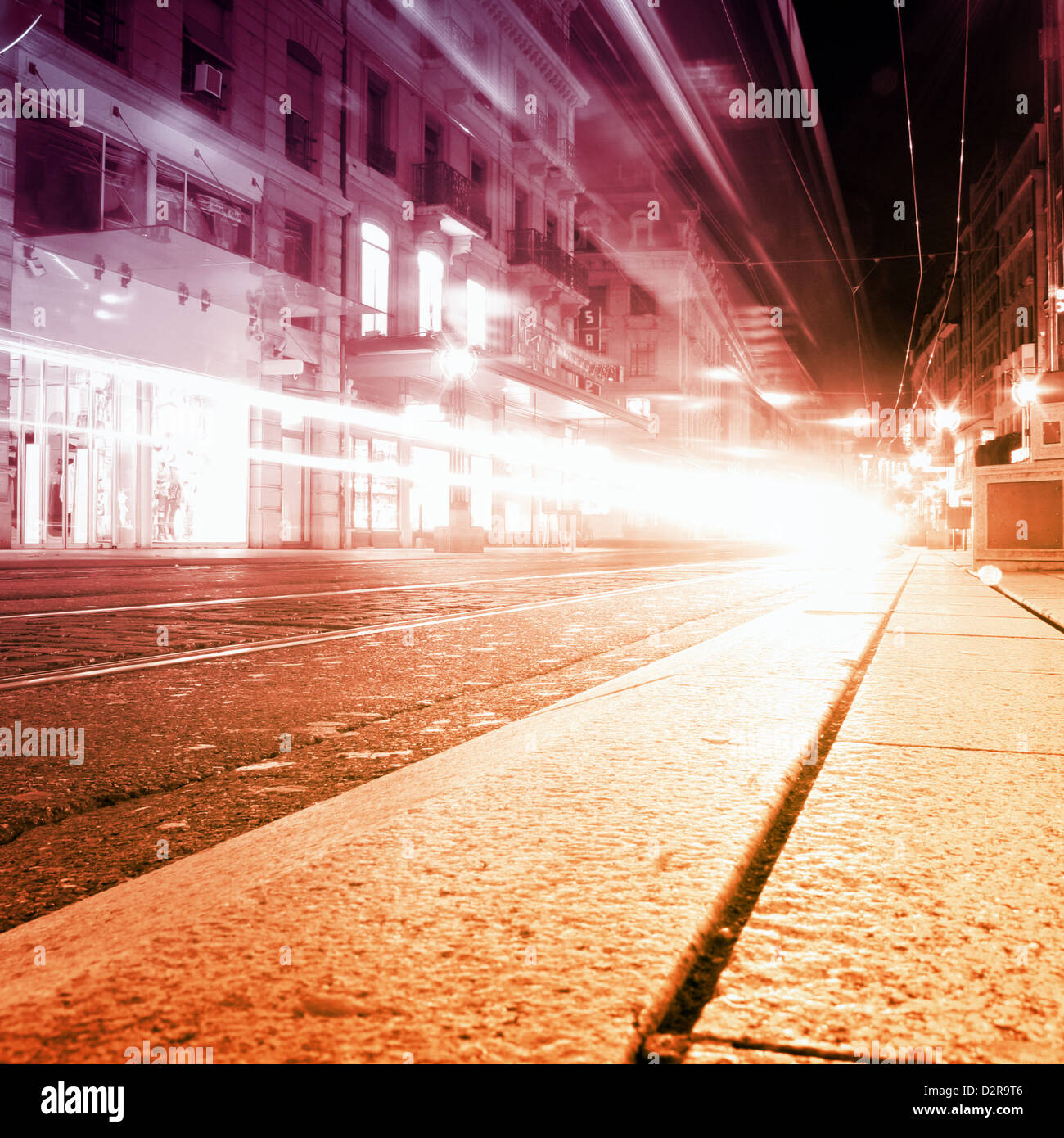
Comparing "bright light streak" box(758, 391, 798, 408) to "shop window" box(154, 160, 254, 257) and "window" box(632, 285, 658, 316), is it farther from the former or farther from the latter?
"shop window" box(154, 160, 254, 257)

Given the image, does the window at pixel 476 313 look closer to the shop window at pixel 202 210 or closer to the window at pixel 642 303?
the shop window at pixel 202 210

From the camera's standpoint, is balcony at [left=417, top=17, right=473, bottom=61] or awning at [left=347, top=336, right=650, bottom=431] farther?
balcony at [left=417, top=17, right=473, bottom=61]

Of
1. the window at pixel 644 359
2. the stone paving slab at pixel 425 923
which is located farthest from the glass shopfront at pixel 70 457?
the window at pixel 644 359

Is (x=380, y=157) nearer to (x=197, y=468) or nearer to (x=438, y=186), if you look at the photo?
(x=438, y=186)

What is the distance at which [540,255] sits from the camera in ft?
92.8

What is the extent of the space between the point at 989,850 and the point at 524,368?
2304 centimetres

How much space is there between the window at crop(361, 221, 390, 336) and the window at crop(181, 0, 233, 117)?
16.2 feet

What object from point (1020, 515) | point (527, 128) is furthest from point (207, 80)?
point (1020, 515)

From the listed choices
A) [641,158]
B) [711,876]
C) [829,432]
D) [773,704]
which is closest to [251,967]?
[711,876]

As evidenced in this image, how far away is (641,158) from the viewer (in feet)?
143

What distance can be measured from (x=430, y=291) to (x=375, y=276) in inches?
74.5

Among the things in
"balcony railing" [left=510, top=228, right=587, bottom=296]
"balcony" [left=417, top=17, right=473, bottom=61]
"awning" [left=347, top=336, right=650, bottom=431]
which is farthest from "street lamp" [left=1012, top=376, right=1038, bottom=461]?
"balcony railing" [left=510, top=228, right=587, bottom=296]

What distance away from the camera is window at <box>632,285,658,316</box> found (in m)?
45.5
